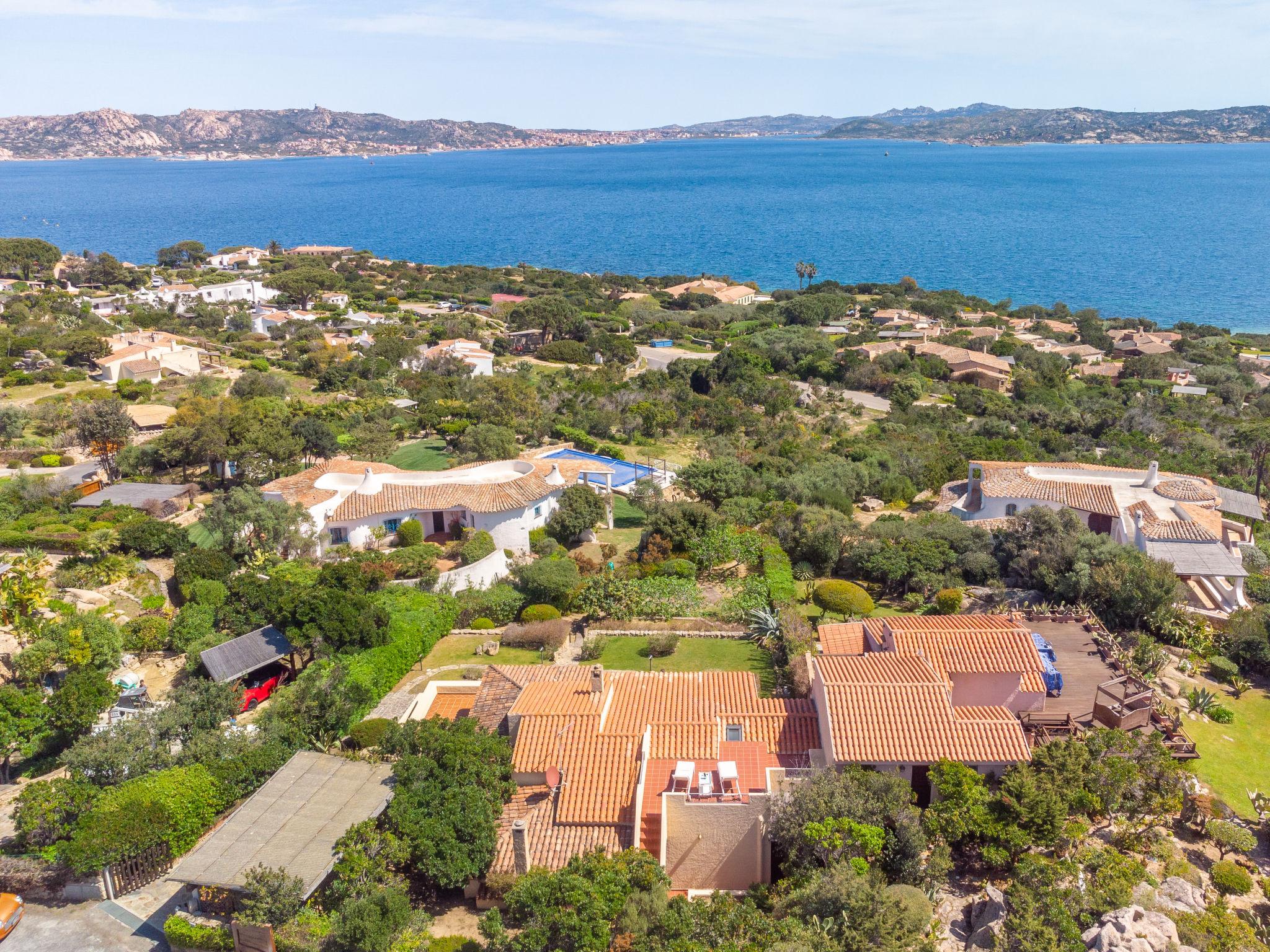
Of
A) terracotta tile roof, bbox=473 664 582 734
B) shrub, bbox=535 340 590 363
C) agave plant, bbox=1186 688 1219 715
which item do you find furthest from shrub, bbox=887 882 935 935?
shrub, bbox=535 340 590 363

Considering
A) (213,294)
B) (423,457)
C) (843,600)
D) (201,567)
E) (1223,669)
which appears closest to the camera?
(1223,669)

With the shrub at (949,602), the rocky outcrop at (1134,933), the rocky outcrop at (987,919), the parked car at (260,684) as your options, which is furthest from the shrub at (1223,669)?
the parked car at (260,684)

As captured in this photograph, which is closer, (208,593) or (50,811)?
(50,811)

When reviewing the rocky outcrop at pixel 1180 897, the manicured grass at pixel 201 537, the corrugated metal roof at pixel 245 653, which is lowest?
the corrugated metal roof at pixel 245 653

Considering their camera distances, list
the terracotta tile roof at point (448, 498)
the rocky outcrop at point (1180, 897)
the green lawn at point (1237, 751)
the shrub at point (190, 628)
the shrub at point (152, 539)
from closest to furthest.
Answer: the rocky outcrop at point (1180, 897), the green lawn at point (1237, 751), the shrub at point (190, 628), the shrub at point (152, 539), the terracotta tile roof at point (448, 498)

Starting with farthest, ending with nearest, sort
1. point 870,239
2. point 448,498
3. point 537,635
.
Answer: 1. point 870,239
2. point 448,498
3. point 537,635

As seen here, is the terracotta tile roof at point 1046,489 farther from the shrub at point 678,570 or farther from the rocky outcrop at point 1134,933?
the rocky outcrop at point 1134,933

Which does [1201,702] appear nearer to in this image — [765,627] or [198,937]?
[765,627]

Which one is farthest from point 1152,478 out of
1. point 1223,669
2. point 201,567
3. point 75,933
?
point 75,933
